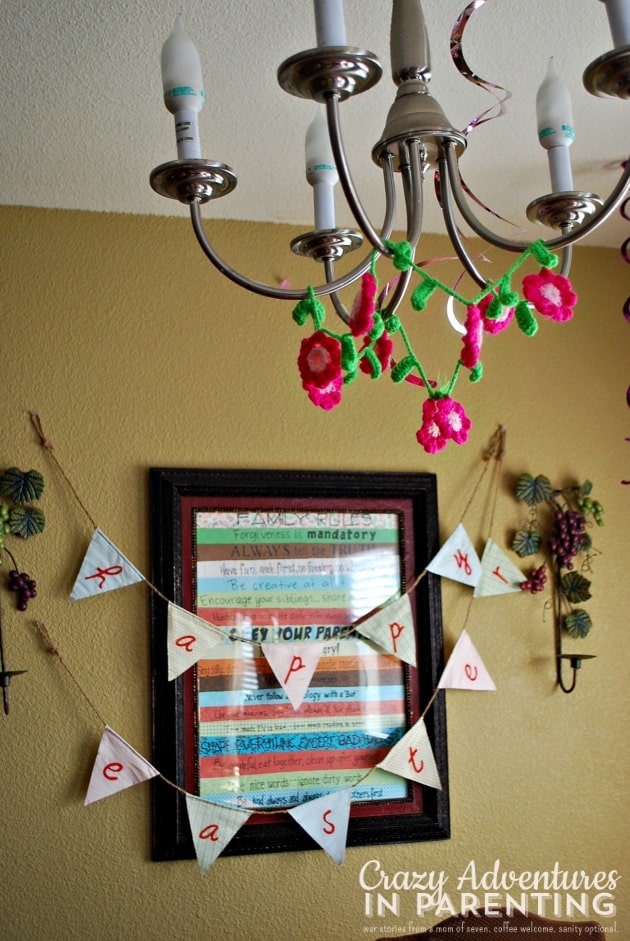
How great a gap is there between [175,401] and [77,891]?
1.18 m

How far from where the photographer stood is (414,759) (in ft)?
8.16

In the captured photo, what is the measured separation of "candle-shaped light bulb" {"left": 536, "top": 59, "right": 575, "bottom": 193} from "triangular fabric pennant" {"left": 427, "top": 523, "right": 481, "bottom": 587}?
145cm

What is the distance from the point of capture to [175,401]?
2502 mm

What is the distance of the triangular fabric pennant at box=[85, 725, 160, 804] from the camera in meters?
2.28

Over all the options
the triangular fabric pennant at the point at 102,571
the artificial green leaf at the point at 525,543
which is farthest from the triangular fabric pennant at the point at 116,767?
the artificial green leaf at the point at 525,543

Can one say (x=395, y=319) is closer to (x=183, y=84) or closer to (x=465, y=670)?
(x=183, y=84)

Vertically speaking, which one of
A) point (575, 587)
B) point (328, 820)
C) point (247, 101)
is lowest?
point (328, 820)

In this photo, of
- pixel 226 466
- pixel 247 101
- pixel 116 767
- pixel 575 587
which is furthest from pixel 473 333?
pixel 575 587

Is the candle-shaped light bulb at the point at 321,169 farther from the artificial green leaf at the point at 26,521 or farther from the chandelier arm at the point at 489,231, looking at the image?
the artificial green leaf at the point at 26,521

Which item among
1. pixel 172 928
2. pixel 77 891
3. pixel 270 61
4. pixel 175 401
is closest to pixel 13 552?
pixel 175 401

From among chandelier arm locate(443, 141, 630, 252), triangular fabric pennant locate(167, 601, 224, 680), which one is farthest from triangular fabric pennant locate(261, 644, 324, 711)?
chandelier arm locate(443, 141, 630, 252)

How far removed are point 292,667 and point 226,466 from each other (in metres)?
0.53

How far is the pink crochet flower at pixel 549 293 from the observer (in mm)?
1155

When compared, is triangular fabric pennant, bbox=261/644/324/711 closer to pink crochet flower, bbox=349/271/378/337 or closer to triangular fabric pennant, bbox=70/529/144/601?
triangular fabric pennant, bbox=70/529/144/601
